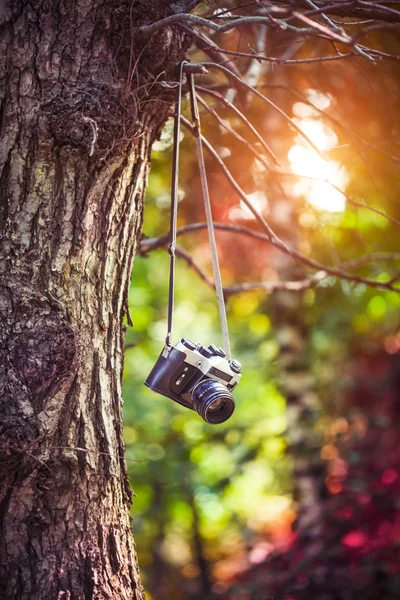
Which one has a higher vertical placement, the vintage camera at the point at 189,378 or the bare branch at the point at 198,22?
the bare branch at the point at 198,22

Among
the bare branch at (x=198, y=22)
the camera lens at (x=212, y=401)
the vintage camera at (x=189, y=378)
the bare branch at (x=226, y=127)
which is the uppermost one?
the bare branch at (x=226, y=127)

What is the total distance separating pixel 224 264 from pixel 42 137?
3.90 metres

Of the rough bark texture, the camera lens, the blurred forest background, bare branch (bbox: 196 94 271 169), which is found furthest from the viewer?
the blurred forest background

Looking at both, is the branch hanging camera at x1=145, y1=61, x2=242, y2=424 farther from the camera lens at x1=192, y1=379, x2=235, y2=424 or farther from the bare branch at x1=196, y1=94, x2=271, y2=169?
the bare branch at x1=196, y1=94, x2=271, y2=169

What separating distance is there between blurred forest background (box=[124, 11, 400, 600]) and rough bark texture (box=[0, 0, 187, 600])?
0.46 m

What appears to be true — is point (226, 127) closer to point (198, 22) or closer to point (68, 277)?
point (198, 22)

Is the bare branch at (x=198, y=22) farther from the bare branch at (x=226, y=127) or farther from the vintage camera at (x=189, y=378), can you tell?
the vintage camera at (x=189, y=378)

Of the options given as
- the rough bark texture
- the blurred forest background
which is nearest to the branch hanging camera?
the rough bark texture

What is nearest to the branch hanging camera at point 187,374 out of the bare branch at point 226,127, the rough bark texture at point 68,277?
the rough bark texture at point 68,277

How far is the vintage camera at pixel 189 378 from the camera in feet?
4.90

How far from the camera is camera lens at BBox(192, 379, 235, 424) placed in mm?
1431

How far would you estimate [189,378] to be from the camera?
4.99 feet

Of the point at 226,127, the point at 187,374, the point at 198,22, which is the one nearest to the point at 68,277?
the point at 187,374

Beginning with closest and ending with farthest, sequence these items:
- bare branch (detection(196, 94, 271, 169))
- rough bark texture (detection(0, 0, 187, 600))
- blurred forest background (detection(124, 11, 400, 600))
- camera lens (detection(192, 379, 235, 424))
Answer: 1. rough bark texture (detection(0, 0, 187, 600))
2. camera lens (detection(192, 379, 235, 424))
3. bare branch (detection(196, 94, 271, 169))
4. blurred forest background (detection(124, 11, 400, 600))
